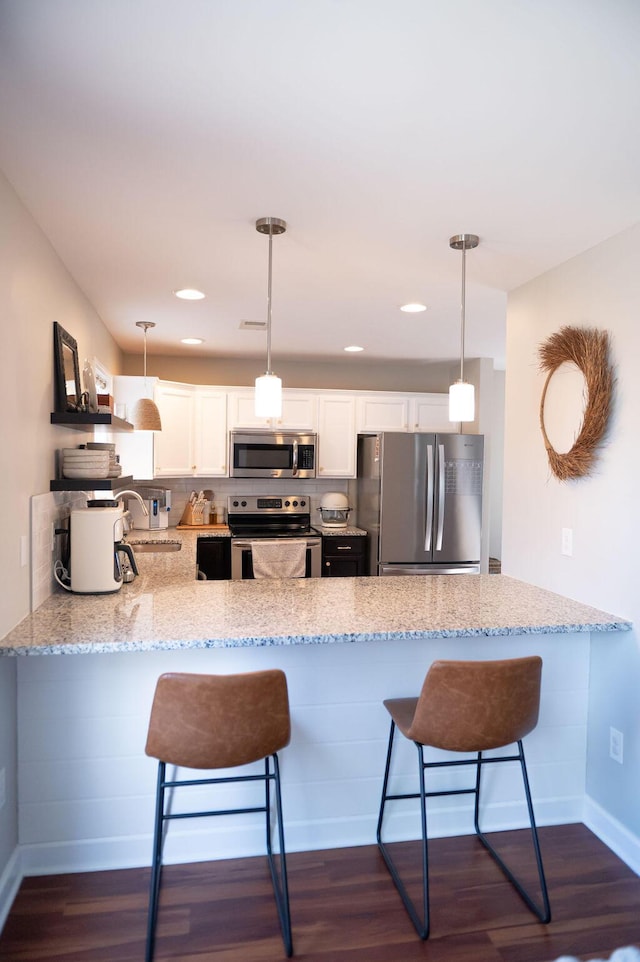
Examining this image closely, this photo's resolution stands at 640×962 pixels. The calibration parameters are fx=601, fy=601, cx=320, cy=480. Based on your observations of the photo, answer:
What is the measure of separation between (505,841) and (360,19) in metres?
2.67

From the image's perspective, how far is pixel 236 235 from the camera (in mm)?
2346

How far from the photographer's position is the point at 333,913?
1.93m

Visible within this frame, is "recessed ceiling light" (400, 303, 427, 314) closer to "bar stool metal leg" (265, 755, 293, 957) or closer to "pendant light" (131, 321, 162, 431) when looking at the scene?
"pendant light" (131, 321, 162, 431)

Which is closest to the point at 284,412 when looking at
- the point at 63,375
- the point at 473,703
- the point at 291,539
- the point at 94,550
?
the point at 291,539

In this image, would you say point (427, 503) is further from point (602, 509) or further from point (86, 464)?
point (86, 464)

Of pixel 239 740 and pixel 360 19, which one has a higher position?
pixel 360 19

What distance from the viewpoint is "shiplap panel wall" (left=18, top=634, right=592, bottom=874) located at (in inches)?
82.4

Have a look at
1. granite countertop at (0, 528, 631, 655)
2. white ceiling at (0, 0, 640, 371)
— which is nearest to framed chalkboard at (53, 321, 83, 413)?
white ceiling at (0, 0, 640, 371)

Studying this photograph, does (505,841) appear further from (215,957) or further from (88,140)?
(88,140)

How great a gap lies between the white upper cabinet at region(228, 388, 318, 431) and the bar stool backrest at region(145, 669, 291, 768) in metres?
3.33

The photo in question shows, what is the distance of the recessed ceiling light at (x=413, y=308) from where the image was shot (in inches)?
131

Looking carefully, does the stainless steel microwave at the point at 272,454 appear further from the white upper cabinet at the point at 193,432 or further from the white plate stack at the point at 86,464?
the white plate stack at the point at 86,464

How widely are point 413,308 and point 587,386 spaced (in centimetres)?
129

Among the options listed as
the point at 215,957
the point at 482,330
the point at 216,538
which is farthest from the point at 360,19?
the point at 216,538
